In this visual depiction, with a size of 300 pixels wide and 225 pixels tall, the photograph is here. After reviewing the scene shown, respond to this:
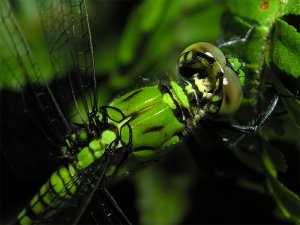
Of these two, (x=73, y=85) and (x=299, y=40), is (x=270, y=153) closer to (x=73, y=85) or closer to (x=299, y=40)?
(x=299, y=40)

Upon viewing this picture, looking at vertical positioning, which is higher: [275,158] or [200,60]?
[200,60]

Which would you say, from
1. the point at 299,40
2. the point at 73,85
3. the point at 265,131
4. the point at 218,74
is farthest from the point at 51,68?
the point at 299,40

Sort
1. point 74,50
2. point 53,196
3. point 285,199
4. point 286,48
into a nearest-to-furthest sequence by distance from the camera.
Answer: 1. point 286,48
2. point 285,199
3. point 53,196
4. point 74,50

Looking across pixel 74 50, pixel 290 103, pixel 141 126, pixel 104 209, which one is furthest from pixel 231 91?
pixel 74 50

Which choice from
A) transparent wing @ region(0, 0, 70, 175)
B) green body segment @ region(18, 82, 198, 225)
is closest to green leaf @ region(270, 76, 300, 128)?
green body segment @ region(18, 82, 198, 225)

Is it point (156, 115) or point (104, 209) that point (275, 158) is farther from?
point (104, 209)

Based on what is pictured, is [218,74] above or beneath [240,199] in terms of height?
above

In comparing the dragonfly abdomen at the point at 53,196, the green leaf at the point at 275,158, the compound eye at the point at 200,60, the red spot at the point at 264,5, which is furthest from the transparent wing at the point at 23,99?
the red spot at the point at 264,5

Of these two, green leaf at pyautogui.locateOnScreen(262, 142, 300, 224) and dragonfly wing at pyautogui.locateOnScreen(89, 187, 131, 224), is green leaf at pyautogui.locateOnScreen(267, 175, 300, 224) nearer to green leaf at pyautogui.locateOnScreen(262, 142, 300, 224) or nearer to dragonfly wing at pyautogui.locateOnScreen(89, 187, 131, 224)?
green leaf at pyautogui.locateOnScreen(262, 142, 300, 224)
